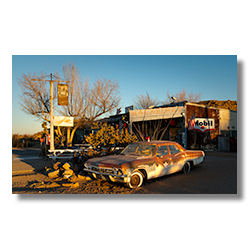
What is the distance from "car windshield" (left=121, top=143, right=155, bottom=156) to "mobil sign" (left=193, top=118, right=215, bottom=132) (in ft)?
35.1

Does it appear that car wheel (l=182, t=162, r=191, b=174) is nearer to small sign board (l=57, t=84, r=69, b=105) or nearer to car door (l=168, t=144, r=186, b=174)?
car door (l=168, t=144, r=186, b=174)

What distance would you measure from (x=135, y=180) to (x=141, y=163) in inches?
20.9

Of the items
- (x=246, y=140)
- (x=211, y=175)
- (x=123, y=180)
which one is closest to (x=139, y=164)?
(x=123, y=180)

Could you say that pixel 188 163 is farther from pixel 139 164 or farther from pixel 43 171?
pixel 43 171

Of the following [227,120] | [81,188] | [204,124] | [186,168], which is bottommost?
[81,188]

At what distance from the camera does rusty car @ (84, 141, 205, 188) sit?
16.5 feet

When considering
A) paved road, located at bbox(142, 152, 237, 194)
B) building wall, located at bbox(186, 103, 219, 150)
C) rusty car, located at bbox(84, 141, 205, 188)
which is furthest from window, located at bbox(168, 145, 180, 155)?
building wall, located at bbox(186, 103, 219, 150)

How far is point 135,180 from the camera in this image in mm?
5227

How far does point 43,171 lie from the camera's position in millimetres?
8266

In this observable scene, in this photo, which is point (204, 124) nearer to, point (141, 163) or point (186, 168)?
point (186, 168)

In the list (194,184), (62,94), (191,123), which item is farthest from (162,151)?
(191,123)

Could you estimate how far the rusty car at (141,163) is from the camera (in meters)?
5.04
